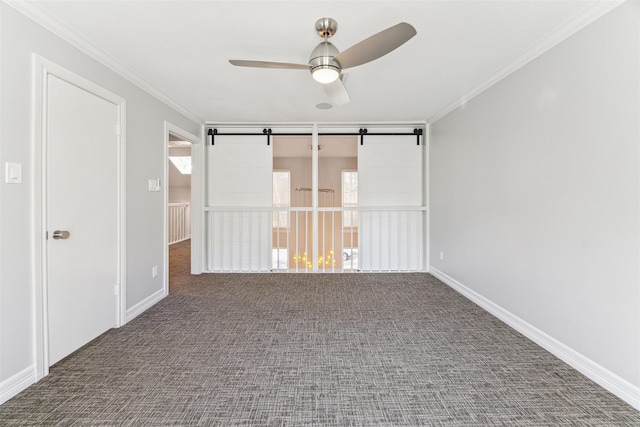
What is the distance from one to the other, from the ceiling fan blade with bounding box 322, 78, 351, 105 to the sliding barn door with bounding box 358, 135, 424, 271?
2.16 m

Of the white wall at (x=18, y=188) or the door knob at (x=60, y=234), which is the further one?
the door knob at (x=60, y=234)

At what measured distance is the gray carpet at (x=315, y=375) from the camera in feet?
5.34

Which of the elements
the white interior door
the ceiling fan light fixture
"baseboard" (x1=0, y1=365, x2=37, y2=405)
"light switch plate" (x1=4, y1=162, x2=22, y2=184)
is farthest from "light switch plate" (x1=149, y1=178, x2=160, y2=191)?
the ceiling fan light fixture

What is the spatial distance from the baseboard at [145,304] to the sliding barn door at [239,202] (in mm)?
1355

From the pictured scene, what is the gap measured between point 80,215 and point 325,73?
2052 mm

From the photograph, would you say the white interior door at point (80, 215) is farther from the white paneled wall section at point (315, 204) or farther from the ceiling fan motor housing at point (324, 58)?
the white paneled wall section at point (315, 204)

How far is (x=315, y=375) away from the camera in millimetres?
1993

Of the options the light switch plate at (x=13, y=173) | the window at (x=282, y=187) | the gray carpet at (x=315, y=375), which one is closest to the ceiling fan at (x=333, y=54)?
the light switch plate at (x=13, y=173)

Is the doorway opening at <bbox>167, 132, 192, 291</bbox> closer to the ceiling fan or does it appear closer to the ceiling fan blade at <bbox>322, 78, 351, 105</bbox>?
the ceiling fan blade at <bbox>322, 78, 351, 105</bbox>

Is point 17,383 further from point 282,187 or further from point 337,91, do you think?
point 282,187

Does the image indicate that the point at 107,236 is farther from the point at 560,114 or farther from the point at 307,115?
the point at 560,114

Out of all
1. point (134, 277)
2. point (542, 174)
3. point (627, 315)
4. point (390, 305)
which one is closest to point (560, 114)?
point (542, 174)

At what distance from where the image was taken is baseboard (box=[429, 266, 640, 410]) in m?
1.73

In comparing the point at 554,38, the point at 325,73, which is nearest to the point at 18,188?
the point at 325,73
